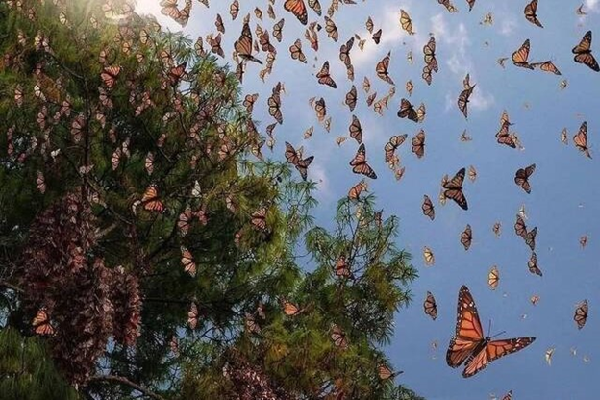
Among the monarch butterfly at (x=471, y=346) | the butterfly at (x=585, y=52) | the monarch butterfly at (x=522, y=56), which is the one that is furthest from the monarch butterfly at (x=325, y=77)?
the monarch butterfly at (x=471, y=346)

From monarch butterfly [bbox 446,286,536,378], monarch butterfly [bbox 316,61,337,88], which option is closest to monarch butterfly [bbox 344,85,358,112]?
monarch butterfly [bbox 316,61,337,88]

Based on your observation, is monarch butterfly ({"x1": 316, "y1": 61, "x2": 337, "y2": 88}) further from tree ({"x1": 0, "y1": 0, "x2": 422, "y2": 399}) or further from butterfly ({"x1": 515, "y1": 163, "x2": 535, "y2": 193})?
butterfly ({"x1": 515, "y1": 163, "x2": 535, "y2": 193})

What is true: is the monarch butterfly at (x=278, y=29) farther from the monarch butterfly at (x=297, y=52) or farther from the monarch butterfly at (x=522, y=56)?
the monarch butterfly at (x=522, y=56)

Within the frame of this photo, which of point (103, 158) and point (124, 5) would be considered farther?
point (124, 5)

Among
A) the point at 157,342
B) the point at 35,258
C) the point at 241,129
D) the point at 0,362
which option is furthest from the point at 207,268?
the point at 0,362

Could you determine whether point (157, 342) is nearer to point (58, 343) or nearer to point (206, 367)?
point (206, 367)

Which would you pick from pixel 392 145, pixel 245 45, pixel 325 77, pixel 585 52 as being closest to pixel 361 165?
pixel 392 145
